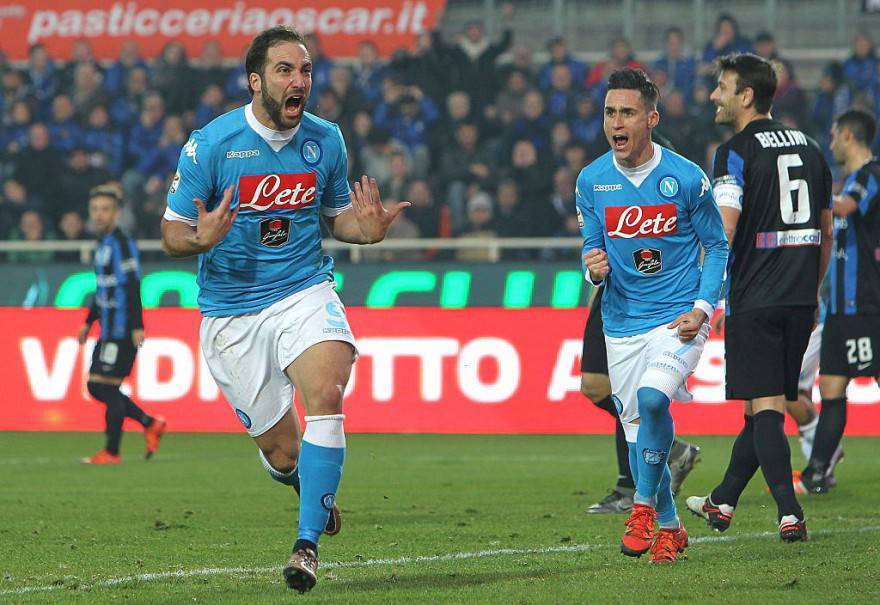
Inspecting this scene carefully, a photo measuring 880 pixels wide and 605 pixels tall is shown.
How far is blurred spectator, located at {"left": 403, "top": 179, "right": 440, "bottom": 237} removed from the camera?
1728 cm

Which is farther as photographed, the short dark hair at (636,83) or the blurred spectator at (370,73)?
the blurred spectator at (370,73)

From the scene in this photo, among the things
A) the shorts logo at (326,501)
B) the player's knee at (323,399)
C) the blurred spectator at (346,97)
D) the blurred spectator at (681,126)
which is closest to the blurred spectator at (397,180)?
the blurred spectator at (346,97)

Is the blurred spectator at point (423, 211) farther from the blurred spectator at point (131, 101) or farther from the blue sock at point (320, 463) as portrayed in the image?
the blue sock at point (320, 463)

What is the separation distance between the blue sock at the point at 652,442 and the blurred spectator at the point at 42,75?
1516cm

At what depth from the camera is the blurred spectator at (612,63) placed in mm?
18391

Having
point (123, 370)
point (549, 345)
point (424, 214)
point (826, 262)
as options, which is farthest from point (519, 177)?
point (826, 262)

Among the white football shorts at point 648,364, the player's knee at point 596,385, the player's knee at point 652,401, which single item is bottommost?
the player's knee at point 596,385

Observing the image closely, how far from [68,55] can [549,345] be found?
10694 mm

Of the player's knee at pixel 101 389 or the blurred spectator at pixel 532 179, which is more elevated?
the blurred spectator at pixel 532 179

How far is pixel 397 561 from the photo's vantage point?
21.8 ft

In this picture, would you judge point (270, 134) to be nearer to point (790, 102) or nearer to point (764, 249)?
point (764, 249)

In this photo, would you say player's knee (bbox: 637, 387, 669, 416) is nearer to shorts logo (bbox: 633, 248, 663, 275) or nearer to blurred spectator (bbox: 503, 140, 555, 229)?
shorts logo (bbox: 633, 248, 663, 275)

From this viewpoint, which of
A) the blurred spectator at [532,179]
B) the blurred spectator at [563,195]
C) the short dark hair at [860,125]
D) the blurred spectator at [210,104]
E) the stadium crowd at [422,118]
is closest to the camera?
the short dark hair at [860,125]

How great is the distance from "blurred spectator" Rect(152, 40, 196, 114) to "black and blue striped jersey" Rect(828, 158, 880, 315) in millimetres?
11602
